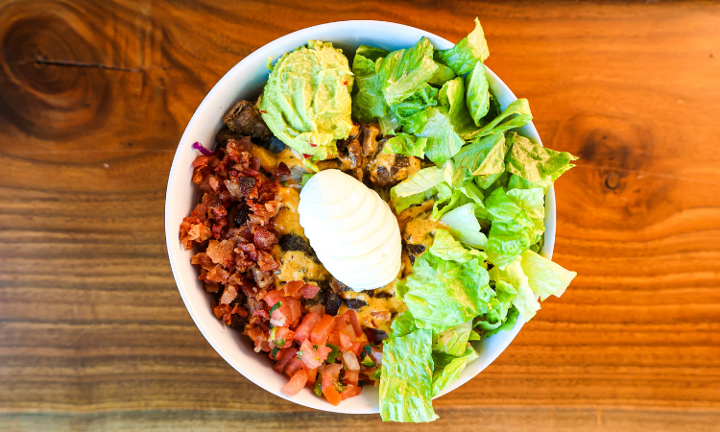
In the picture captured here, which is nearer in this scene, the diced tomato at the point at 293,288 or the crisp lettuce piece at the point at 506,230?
the crisp lettuce piece at the point at 506,230

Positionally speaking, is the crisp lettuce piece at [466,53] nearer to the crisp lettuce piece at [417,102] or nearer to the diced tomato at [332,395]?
the crisp lettuce piece at [417,102]

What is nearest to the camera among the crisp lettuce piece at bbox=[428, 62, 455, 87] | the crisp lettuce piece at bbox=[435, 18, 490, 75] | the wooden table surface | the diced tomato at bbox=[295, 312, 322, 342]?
the crisp lettuce piece at bbox=[435, 18, 490, 75]

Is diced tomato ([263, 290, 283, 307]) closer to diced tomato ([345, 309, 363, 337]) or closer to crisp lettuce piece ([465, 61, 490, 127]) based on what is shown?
diced tomato ([345, 309, 363, 337])

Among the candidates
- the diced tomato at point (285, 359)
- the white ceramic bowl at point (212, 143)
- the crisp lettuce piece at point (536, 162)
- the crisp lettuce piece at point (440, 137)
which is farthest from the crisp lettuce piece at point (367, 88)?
the diced tomato at point (285, 359)

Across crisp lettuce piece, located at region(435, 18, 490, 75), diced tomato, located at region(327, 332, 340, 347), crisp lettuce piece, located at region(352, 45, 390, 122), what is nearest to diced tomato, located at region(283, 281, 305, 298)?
diced tomato, located at region(327, 332, 340, 347)

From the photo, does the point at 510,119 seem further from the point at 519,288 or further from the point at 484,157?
the point at 519,288
